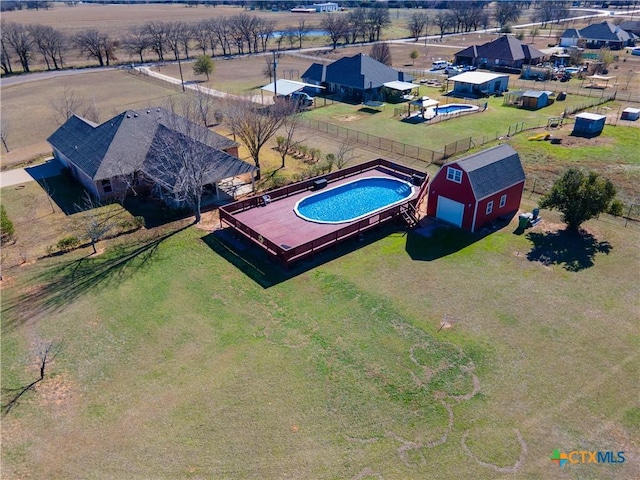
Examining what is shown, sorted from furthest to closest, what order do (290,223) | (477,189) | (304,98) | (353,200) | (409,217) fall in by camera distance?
(304,98) → (353,200) → (409,217) → (290,223) → (477,189)

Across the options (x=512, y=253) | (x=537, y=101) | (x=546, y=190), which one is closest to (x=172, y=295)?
(x=512, y=253)

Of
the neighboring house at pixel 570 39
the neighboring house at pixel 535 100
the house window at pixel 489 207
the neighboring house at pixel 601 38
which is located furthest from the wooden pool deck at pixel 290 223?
the neighboring house at pixel 601 38

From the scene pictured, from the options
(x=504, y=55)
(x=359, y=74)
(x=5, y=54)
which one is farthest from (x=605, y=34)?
(x=5, y=54)

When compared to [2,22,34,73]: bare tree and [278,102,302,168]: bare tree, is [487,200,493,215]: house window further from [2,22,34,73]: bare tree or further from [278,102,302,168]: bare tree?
[2,22,34,73]: bare tree

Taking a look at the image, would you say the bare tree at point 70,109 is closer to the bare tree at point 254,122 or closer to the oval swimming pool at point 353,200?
the bare tree at point 254,122

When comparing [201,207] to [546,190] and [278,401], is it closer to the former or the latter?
[278,401]

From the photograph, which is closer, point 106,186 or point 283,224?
point 283,224

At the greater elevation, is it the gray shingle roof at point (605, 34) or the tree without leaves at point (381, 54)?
the gray shingle roof at point (605, 34)

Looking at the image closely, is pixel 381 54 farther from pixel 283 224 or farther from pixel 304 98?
pixel 283 224
